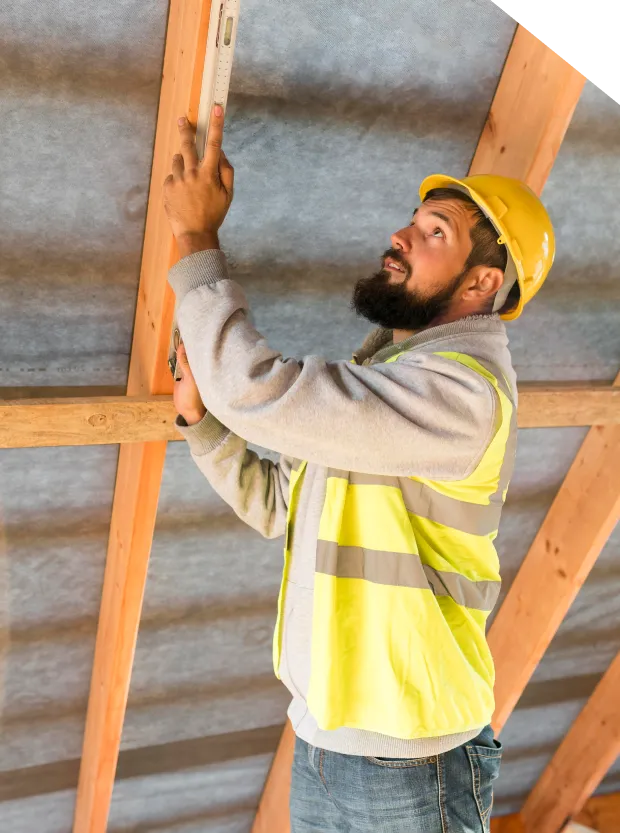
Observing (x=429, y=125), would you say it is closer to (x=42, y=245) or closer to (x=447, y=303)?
(x=447, y=303)

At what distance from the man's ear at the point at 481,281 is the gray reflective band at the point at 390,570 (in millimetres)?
584

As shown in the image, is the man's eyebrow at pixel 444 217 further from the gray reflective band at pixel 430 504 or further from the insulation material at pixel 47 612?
the insulation material at pixel 47 612

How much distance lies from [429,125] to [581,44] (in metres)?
1.91

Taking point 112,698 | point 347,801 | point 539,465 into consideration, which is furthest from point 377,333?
point 112,698

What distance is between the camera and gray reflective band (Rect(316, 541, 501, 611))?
65.2 inches

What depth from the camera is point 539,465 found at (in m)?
3.17

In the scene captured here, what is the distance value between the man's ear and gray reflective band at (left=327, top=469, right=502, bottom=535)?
0.44 m

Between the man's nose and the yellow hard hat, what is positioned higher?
the yellow hard hat

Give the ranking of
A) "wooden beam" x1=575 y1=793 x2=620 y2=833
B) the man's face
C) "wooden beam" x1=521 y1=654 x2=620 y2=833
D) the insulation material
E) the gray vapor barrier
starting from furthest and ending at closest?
1. "wooden beam" x1=575 y1=793 x2=620 y2=833
2. "wooden beam" x1=521 y1=654 x2=620 y2=833
3. the insulation material
4. the gray vapor barrier
5. the man's face

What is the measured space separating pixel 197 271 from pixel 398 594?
74 cm

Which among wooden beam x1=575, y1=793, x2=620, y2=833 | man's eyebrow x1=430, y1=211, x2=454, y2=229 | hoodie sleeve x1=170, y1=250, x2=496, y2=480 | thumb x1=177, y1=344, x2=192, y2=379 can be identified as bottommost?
wooden beam x1=575, y1=793, x2=620, y2=833

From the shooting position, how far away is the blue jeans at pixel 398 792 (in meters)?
1.72

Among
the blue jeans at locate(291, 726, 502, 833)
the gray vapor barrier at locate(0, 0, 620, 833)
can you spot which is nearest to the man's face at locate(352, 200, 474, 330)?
the gray vapor barrier at locate(0, 0, 620, 833)

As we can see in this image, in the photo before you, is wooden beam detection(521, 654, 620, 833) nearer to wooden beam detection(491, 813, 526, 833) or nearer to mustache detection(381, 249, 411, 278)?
wooden beam detection(491, 813, 526, 833)
